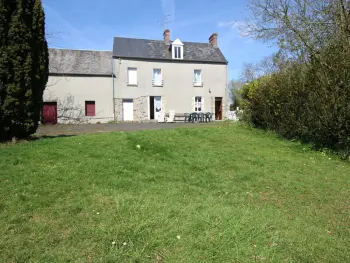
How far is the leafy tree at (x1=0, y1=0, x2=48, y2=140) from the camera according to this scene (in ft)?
22.0

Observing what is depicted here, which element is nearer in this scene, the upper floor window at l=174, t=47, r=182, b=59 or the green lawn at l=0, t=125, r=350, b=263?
the green lawn at l=0, t=125, r=350, b=263

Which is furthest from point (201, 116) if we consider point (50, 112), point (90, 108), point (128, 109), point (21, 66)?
point (21, 66)

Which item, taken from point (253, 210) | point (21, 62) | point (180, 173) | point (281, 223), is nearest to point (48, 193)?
point (180, 173)

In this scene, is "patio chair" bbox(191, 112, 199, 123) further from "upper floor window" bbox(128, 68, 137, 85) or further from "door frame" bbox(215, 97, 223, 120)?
"upper floor window" bbox(128, 68, 137, 85)

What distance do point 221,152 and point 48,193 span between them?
14.1 ft

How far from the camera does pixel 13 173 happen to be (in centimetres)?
444

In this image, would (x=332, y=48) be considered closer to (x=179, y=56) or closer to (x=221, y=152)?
(x=221, y=152)

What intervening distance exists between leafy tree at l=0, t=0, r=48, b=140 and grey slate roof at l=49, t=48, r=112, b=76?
15.4 metres

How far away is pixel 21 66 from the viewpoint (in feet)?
22.7

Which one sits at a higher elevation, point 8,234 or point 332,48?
point 332,48

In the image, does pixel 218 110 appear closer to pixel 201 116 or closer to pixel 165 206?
pixel 201 116

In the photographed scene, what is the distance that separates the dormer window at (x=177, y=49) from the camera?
24750 mm

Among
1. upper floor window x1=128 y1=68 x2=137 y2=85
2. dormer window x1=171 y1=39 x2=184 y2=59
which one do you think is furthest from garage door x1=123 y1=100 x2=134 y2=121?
dormer window x1=171 y1=39 x2=184 y2=59

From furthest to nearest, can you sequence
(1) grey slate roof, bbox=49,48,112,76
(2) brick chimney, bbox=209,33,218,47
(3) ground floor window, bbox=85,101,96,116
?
(2) brick chimney, bbox=209,33,218,47
(3) ground floor window, bbox=85,101,96,116
(1) grey slate roof, bbox=49,48,112,76
